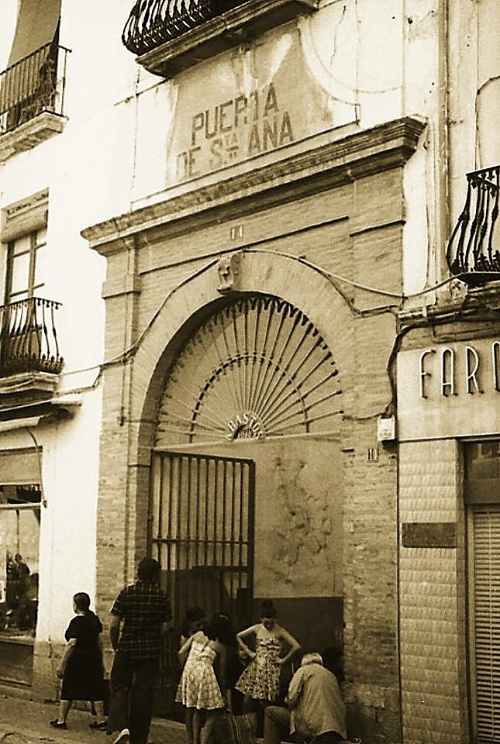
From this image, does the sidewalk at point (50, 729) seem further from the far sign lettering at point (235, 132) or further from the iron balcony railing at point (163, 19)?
the iron balcony railing at point (163, 19)

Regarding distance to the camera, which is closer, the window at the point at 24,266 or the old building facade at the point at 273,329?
the old building facade at the point at 273,329

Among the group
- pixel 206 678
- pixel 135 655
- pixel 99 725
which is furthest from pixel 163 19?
pixel 99 725

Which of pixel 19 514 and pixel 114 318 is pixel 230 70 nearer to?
pixel 114 318

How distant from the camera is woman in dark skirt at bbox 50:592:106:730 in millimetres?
11258

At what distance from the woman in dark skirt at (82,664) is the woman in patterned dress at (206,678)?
5.99 feet

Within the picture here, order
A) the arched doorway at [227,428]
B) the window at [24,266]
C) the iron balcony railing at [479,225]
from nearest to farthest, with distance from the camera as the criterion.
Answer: the iron balcony railing at [479,225] < the arched doorway at [227,428] < the window at [24,266]

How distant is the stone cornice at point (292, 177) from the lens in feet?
32.0

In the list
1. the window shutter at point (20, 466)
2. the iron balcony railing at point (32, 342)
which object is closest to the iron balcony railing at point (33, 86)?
the iron balcony railing at point (32, 342)

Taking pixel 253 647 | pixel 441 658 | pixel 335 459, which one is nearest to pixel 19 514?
pixel 335 459

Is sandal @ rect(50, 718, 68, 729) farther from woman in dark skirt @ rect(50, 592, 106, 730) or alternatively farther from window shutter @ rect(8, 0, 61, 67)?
window shutter @ rect(8, 0, 61, 67)

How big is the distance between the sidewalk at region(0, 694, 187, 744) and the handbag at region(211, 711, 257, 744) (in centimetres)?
103

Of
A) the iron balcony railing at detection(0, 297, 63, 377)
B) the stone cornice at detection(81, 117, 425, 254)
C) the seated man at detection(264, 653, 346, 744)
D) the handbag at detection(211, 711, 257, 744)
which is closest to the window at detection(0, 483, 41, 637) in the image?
the iron balcony railing at detection(0, 297, 63, 377)

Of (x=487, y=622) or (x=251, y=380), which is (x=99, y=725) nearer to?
(x=251, y=380)

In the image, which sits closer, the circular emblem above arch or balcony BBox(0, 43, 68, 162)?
the circular emblem above arch
